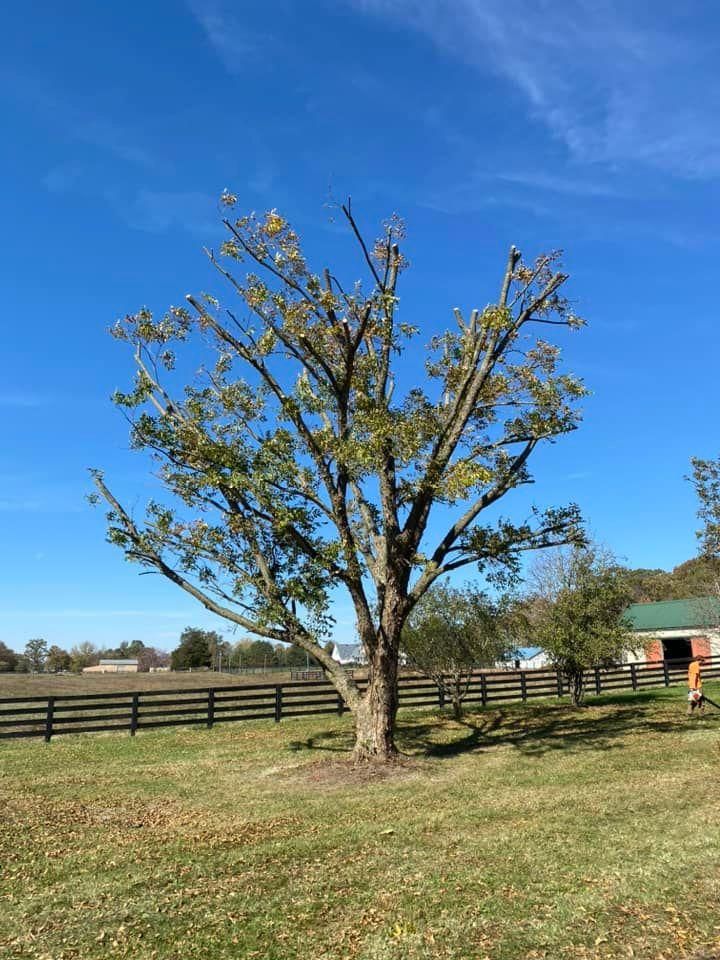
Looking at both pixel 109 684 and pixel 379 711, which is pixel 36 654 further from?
pixel 379 711

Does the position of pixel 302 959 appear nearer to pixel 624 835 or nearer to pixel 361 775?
pixel 624 835

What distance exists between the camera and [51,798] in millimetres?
11828

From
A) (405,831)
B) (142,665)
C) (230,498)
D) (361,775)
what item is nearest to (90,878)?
(405,831)

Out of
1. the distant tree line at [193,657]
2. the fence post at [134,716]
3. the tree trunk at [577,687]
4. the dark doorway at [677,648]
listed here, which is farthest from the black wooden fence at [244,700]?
the distant tree line at [193,657]

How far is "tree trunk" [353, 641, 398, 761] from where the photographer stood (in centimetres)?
1345

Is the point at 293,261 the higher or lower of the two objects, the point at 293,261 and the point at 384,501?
the higher

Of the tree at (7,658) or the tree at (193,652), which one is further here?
the tree at (7,658)

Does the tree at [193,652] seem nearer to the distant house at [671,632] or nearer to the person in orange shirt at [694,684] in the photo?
the distant house at [671,632]

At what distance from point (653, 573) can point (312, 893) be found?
290ft

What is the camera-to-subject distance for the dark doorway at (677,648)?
4803 centimetres

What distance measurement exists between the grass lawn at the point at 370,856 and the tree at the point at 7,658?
121 metres

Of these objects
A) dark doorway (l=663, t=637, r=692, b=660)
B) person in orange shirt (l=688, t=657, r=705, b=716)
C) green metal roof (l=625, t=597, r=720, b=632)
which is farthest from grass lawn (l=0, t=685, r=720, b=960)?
dark doorway (l=663, t=637, r=692, b=660)

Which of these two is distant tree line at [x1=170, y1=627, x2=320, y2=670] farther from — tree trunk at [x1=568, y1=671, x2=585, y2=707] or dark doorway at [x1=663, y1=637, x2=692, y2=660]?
tree trunk at [x1=568, y1=671, x2=585, y2=707]

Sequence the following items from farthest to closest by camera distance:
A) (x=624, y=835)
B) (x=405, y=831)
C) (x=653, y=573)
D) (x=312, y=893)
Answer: (x=653, y=573) < (x=405, y=831) < (x=624, y=835) < (x=312, y=893)
